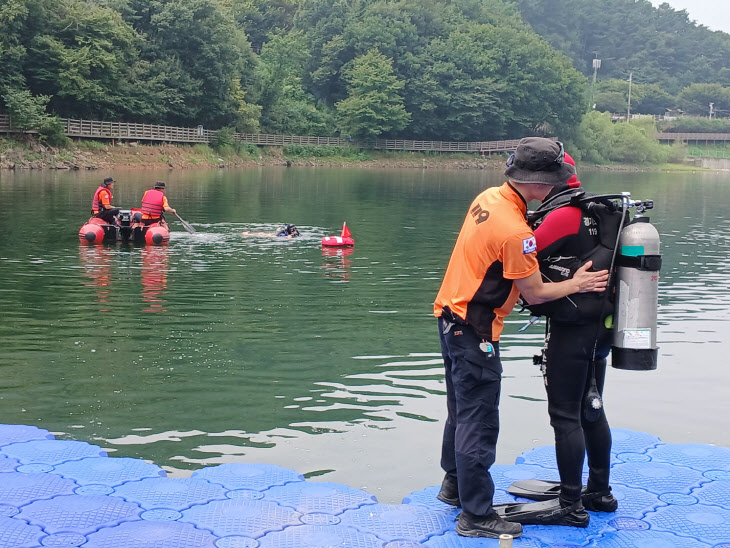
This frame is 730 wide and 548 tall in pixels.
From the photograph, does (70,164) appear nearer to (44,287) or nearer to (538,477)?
(44,287)

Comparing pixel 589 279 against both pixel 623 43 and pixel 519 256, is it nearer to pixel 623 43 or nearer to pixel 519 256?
pixel 519 256

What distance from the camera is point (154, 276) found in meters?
16.6

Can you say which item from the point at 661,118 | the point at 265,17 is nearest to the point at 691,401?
the point at 265,17

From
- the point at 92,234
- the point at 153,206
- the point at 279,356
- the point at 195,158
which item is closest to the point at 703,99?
the point at 195,158

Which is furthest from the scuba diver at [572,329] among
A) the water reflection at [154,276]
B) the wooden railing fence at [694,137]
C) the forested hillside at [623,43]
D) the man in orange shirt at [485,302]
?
the forested hillside at [623,43]

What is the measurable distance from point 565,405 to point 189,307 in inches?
365

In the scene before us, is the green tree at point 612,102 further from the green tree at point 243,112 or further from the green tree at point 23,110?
the green tree at point 23,110

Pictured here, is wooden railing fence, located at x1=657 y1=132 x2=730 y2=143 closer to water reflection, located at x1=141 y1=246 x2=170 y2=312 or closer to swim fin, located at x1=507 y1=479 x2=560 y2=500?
water reflection, located at x1=141 y1=246 x2=170 y2=312

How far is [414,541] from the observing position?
16.9ft

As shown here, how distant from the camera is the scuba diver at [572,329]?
5.18m

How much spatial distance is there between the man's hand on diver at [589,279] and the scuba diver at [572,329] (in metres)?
Result: 0.05

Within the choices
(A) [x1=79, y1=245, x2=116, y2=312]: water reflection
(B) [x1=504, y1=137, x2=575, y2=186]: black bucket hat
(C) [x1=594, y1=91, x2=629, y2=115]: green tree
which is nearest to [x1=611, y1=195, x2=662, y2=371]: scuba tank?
(B) [x1=504, y1=137, x2=575, y2=186]: black bucket hat

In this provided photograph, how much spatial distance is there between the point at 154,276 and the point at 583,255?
40.8 feet

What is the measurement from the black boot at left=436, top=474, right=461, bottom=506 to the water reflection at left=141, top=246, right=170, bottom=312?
842 cm
